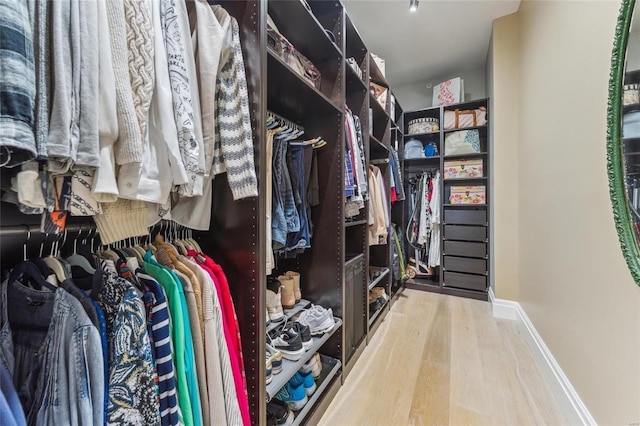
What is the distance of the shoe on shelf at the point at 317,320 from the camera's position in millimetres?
1439

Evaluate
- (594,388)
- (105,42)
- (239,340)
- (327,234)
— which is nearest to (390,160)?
(327,234)

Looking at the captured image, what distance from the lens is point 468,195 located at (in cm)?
314

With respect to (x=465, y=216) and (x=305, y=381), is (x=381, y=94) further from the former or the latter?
(x=305, y=381)

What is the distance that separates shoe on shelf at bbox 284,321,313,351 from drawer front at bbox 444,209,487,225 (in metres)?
2.47

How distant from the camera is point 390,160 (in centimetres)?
266

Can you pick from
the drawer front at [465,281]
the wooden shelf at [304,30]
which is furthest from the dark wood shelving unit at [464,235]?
the wooden shelf at [304,30]

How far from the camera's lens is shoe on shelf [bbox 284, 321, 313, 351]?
131cm

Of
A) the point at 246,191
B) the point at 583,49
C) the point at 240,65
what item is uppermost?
the point at 583,49

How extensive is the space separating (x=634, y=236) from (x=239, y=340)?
53.2 inches

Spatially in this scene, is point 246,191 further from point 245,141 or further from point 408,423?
point 408,423

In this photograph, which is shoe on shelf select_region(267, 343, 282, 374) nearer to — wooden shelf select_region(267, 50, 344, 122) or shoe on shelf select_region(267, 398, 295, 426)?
shoe on shelf select_region(267, 398, 295, 426)

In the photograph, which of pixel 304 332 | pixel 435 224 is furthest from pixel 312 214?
pixel 435 224

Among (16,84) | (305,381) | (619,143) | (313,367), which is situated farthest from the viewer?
(313,367)

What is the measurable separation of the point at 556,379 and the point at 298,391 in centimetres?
142
